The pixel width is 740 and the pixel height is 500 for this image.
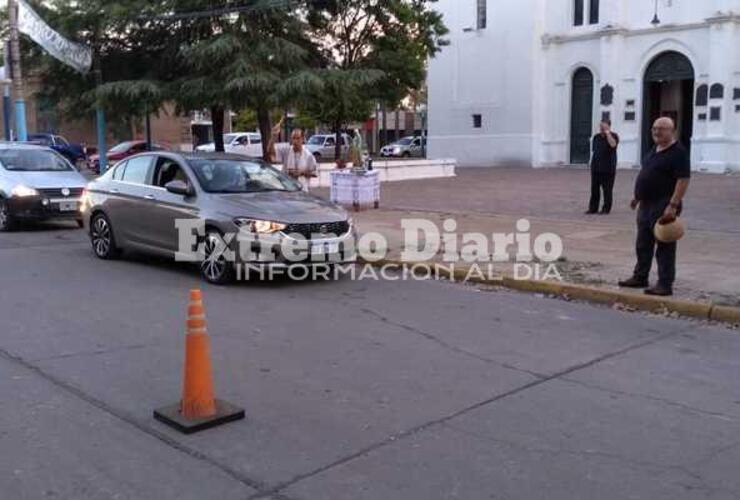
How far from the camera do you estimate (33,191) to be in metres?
14.3

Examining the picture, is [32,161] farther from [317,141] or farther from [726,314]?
[317,141]

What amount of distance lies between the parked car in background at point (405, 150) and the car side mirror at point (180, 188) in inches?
1629

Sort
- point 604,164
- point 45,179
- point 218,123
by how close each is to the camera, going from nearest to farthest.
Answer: point 45,179
point 604,164
point 218,123

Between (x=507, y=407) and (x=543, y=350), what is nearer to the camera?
(x=507, y=407)

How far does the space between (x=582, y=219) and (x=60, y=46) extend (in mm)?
13832

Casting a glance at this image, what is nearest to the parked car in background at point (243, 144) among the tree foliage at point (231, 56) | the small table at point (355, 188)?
the tree foliage at point (231, 56)

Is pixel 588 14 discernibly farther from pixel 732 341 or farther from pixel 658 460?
pixel 658 460

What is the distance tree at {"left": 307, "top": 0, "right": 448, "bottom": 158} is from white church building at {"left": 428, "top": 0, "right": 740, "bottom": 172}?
11628mm

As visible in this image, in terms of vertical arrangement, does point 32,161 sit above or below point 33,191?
above

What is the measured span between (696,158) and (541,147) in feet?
25.1

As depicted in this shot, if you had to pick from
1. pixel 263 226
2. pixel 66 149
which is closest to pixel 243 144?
pixel 66 149

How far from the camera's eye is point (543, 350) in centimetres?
671

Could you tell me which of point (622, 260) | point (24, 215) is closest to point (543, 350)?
point (622, 260)

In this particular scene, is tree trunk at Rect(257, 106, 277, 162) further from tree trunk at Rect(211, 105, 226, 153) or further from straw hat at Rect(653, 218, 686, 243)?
straw hat at Rect(653, 218, 686, 243)
